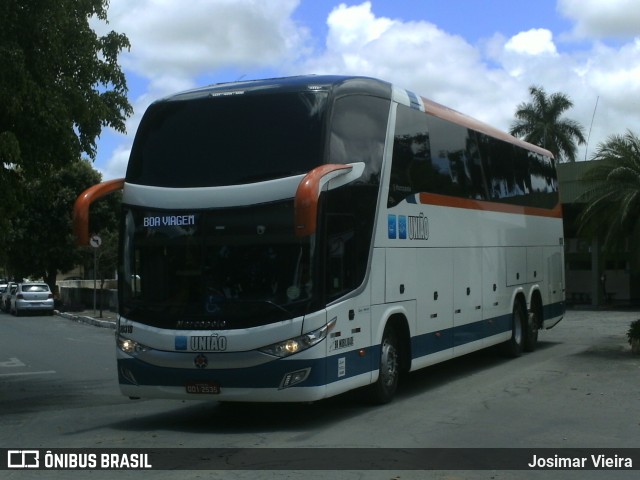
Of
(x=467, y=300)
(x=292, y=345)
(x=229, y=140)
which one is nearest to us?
(x=292, y=345)

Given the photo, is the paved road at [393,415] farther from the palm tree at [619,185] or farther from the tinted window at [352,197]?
the palm tree at [619,185]

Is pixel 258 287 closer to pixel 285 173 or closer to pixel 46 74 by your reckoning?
pixel 285 173

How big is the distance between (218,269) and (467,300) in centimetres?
592

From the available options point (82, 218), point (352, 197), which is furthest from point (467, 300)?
point (82, 218)

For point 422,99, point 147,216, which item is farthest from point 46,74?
point 422,99

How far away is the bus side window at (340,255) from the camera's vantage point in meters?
10.7

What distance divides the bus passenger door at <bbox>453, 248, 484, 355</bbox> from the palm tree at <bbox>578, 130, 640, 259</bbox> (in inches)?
250

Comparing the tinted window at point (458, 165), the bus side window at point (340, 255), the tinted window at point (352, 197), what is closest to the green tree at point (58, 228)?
the tinted window at point (458, 165)

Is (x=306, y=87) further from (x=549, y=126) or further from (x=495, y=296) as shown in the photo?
(x=549, y=126)

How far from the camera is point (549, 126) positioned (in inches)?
2469

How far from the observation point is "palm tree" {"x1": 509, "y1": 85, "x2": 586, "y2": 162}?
205 feet

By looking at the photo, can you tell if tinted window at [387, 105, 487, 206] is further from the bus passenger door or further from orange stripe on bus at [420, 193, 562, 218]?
the bus passenger door

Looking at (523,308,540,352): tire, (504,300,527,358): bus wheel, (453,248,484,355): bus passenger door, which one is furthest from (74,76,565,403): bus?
(523,308,540,352): tire

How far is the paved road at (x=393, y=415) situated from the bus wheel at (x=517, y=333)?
0.94 ft
